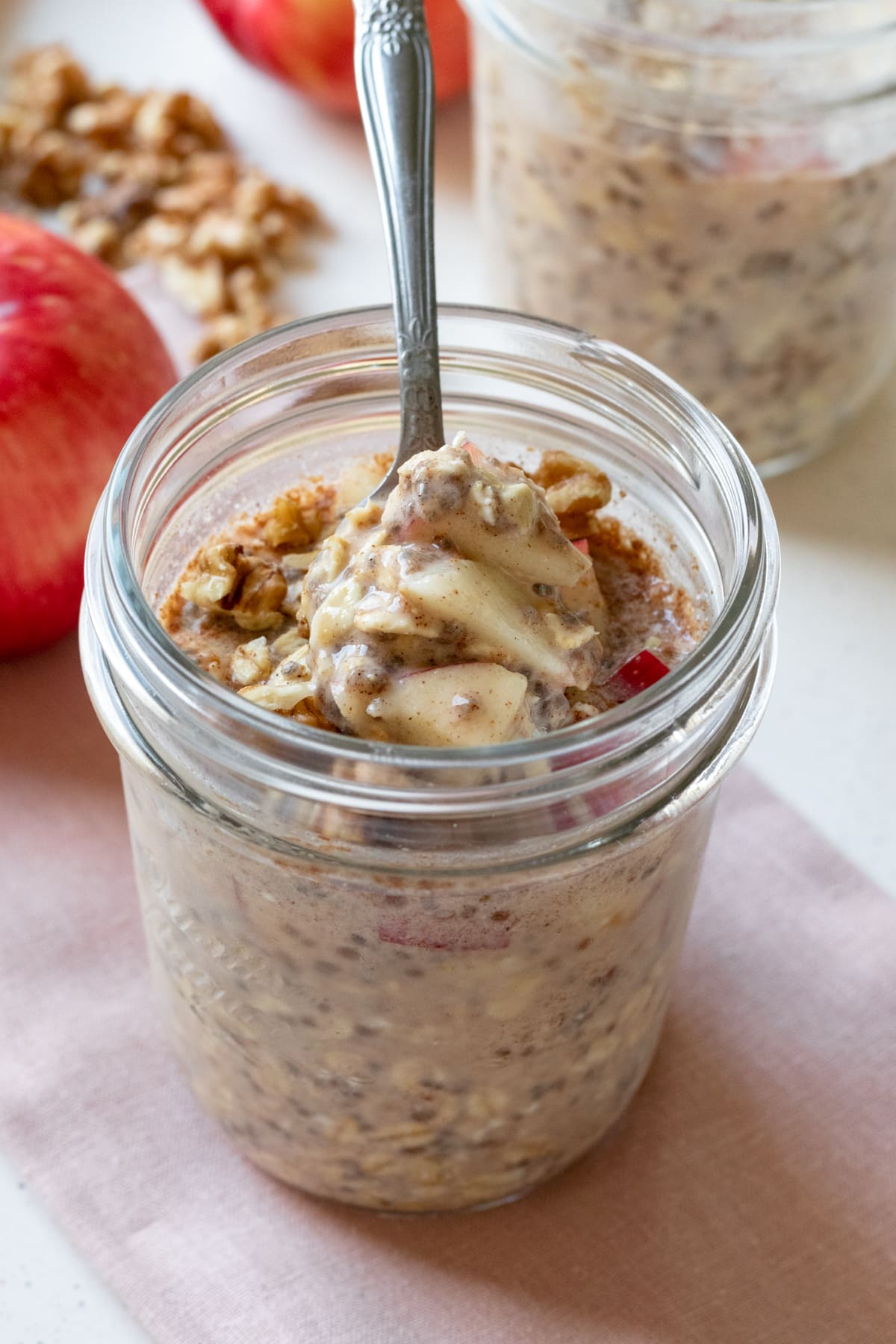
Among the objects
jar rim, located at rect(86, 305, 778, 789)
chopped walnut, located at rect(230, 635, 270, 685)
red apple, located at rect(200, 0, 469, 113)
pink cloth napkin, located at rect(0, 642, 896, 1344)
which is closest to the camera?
jar rim, located at rect(86, 305, 778, 789)

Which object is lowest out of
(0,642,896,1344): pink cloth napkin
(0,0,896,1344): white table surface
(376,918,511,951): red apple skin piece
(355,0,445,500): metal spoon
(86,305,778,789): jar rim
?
(0,642,896,1344): pink cloth napkin

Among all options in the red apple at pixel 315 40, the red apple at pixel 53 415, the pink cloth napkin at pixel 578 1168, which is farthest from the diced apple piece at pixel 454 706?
the red apple at pixel 315 40

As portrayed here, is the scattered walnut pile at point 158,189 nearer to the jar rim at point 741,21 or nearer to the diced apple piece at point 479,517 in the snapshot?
the jar rim at point 741,21

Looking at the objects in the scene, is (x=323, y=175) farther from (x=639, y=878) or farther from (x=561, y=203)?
(x=639, y=878)

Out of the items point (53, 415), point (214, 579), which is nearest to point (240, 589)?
point (214, 579)

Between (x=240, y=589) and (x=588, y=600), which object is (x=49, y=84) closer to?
(x=240, y=589)

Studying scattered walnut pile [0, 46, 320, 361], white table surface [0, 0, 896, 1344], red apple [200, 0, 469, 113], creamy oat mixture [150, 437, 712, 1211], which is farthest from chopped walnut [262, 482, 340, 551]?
red apple [200, 0, 469, 113]

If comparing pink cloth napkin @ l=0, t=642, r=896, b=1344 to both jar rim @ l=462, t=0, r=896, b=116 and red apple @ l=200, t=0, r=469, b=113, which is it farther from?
red apple @ l=200, t=0, r=469, b=113
